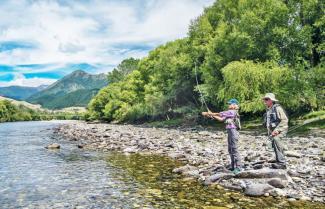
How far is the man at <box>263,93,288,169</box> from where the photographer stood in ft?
44.4

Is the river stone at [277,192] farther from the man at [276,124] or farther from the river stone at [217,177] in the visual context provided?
the river stone at [217,177]

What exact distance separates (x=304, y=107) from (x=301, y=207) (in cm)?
3220

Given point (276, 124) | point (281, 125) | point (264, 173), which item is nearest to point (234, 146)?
point (264, 173)

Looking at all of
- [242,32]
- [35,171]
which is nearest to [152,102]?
[242,32]

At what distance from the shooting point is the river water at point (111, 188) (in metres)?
11.5

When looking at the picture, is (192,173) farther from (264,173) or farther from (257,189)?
(257,189)

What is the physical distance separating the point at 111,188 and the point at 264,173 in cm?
626

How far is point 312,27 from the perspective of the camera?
3641cm

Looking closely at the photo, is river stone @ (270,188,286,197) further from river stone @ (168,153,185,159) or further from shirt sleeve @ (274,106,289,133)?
river stone @ (168,153,185,159)

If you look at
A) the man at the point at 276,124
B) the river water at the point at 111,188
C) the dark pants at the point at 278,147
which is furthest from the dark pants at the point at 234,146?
the river water at the point at 111,188

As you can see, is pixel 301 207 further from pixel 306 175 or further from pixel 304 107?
pixel 304 107

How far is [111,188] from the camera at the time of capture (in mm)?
13977

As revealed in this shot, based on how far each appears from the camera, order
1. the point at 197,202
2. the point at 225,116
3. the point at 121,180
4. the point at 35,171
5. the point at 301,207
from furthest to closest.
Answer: the point at 35,171 < the point at 121,180 < the point at 225,116 < the point at 197,202 < the point at 301,207

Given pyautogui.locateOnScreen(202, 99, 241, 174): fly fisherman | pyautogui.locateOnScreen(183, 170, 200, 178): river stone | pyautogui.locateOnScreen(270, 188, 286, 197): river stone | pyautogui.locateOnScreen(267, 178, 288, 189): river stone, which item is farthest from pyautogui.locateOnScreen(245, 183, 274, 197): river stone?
pyautogui.locateOnScreen(183, 170, 200, 178): river stone
